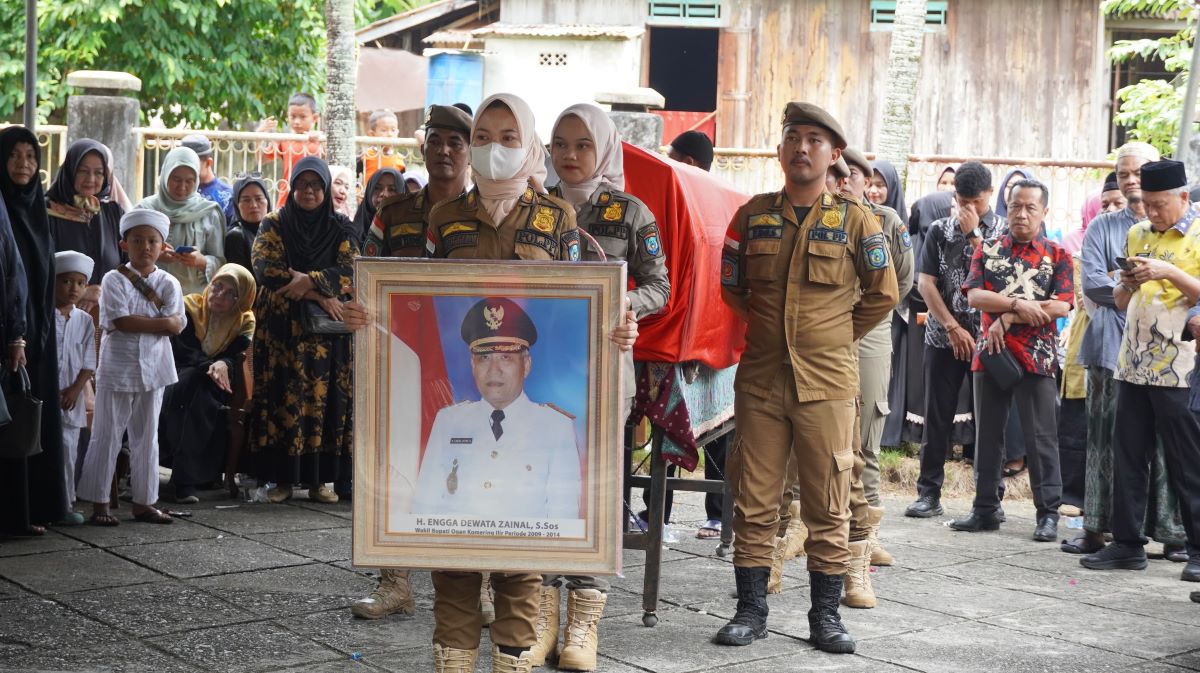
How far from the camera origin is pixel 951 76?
2103 cm

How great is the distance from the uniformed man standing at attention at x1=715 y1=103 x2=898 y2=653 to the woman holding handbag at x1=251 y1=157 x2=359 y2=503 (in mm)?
3341

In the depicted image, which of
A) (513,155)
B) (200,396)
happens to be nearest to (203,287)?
(200,396)

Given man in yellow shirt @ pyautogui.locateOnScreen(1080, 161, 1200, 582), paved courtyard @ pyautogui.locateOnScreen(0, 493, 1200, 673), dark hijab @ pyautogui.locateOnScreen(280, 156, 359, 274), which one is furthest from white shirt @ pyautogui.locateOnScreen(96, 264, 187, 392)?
man in yellow shirt @ pyautogui.locateOnScreen(1080, 161, 1200, 582)

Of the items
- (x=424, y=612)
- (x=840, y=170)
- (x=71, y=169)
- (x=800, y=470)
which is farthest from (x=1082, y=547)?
(x=71, y=169)

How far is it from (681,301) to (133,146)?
8526mm

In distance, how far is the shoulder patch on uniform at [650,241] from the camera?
5.38 metres

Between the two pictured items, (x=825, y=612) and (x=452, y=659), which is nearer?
(x=452, y=659)

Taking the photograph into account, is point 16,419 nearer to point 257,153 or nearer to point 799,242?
point 799,242

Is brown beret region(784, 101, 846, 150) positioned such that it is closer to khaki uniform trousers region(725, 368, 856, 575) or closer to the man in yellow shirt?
khaki uniform trousers region(725, 368, 856, 575)

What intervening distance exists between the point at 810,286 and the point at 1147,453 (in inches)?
115

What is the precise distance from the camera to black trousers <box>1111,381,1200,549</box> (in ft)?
23.2

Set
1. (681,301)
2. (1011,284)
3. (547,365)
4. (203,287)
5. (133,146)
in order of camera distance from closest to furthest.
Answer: (547,365), (681,301), (1011,284), (203,287), (133,146)

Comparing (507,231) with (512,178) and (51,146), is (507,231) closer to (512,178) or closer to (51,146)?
(512,178)

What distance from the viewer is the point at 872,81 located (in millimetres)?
21094
